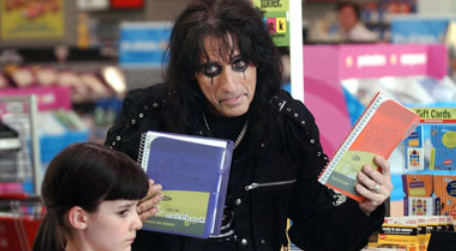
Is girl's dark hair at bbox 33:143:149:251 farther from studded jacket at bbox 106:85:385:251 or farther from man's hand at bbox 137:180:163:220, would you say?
studded jacket at bbox 106:85:385:251

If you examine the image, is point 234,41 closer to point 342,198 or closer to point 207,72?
point 207,72

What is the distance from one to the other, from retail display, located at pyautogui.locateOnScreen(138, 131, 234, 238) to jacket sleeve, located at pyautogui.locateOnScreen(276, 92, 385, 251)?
277 millimetres

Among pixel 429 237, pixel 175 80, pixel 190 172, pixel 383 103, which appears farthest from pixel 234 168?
pixel 429 237

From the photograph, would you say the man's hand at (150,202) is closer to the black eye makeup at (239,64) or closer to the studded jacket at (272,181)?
the studded jacket at (272,181)

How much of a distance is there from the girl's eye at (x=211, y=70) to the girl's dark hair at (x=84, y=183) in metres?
0.34

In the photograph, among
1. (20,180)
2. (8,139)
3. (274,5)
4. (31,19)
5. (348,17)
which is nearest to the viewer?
(274,5)

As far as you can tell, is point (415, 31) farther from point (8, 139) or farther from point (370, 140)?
point (370, 140)

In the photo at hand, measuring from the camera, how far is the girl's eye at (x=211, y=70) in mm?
2232

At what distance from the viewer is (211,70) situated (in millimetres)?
2244

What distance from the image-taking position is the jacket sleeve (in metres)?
2.35

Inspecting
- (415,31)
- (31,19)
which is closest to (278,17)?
(415,31)

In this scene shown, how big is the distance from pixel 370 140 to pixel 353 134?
2.0 inches

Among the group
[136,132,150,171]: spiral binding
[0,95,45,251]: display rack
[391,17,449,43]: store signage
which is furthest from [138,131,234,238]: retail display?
[391,17,449,43]: store signage

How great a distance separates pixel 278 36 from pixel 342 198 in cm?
62
